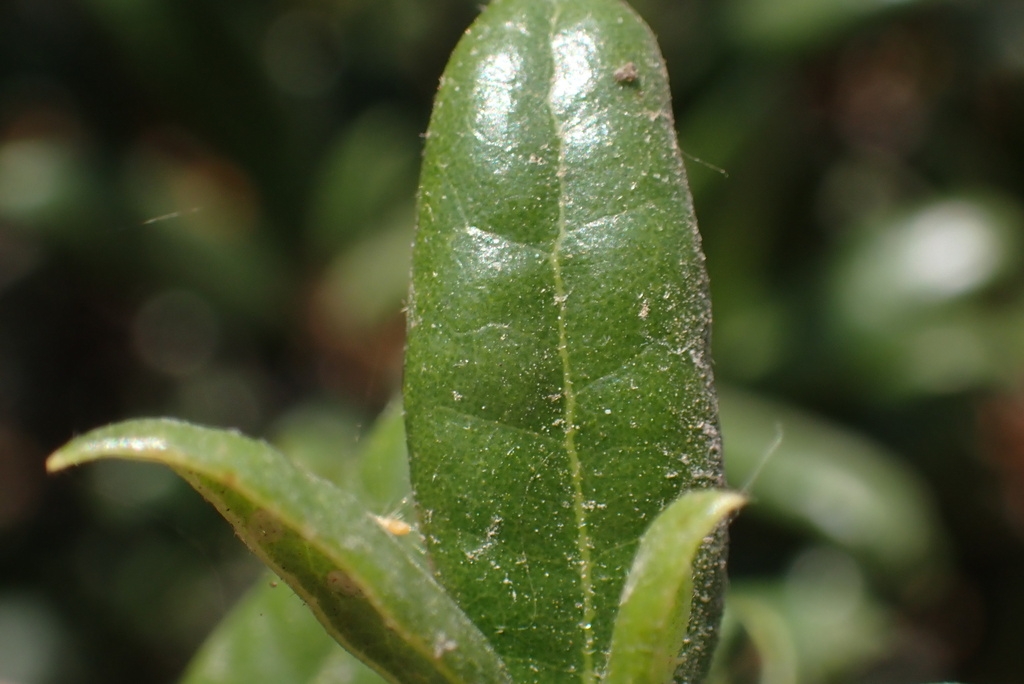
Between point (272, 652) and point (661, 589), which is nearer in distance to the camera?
point (661, 589)

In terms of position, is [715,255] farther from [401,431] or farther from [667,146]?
[667,146]

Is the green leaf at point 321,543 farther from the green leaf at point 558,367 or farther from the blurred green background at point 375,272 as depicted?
the blurred green background at point 375,272

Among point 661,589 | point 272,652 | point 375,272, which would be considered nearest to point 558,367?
point 661,589

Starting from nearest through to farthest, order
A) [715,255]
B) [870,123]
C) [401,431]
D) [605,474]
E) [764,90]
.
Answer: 1. [605,474]
2. [401,431]
3. [764,90]
4. [715,255]
5. [870,123]

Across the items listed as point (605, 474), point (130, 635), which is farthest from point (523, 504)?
point (130, 635)

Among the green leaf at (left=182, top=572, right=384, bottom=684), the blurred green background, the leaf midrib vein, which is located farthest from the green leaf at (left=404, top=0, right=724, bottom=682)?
the blurred green background

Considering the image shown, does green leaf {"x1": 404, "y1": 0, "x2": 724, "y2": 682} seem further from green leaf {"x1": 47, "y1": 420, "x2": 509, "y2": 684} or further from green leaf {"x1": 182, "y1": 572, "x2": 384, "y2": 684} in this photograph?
green leaf {"x1": 182, "y1": 572, "x2": 384, "y2": 684}

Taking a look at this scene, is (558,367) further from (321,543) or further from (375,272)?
(375,272)
